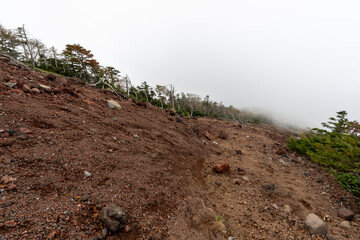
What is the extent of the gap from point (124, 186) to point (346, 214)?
7146mm

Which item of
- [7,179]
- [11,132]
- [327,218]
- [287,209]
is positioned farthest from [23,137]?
[327,218]

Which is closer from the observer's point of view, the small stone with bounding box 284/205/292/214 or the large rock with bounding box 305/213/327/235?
the large rock with bounding box 305/213/327/235

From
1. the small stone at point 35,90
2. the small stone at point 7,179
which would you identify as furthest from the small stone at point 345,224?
the small stone at point 35,90

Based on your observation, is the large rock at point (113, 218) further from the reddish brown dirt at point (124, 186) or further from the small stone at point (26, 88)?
the small stone at point (26, 88)

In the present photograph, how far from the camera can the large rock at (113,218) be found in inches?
102

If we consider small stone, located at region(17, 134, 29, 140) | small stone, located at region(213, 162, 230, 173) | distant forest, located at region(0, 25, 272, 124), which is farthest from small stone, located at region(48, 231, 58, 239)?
distant forest, located at region(0, 25, 272, 124)

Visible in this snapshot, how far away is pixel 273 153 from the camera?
10.4 metres

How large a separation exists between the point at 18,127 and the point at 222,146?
1010 cm

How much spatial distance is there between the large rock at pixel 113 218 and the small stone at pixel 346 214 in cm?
684

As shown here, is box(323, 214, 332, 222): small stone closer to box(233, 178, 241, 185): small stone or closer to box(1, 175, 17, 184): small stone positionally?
box(233, 178, 241, 185): small stone

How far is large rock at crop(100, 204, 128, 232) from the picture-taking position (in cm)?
258

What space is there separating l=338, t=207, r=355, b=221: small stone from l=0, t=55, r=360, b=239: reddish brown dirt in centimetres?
16

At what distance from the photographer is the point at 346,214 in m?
4.57

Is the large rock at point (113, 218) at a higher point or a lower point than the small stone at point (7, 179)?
lower
